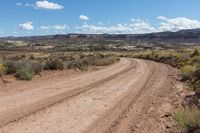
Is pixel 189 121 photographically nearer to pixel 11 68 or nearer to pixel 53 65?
pixel 11 68

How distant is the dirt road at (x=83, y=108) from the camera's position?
10.3 metres

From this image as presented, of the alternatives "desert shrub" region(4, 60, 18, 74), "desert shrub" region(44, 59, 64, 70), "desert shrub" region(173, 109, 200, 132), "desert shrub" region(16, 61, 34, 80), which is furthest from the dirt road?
"desert shrub" region(44, 59, 64, 70)

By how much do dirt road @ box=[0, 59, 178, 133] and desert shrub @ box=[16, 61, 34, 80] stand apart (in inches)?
126

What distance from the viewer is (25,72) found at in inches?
911

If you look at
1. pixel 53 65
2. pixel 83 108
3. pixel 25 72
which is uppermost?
pixel 83 108

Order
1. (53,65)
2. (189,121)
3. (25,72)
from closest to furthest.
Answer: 1. (189,121)
2. (25,72)
3. (53,65)

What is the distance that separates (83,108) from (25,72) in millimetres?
10788

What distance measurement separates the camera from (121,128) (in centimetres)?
1023

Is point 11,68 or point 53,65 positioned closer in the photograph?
point 11,68

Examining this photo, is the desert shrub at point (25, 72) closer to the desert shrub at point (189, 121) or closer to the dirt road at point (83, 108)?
the dirt road at point (83, 108)

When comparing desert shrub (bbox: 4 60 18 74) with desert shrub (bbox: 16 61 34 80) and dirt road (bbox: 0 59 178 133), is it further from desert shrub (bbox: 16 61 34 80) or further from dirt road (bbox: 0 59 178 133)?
dirt road (bbox: 0 59 178 133)

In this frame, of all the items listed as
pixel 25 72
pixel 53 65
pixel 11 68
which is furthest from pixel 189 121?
pixel 53 65

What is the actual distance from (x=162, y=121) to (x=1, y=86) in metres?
10.6

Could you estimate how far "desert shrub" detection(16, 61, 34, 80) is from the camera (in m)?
22.8
